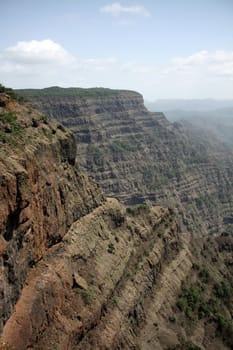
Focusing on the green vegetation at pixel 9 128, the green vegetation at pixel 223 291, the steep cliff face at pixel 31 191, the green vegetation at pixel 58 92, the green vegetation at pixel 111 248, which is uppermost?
the green vegetation at pixel 58 92

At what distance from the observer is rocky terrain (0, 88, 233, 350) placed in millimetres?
33000

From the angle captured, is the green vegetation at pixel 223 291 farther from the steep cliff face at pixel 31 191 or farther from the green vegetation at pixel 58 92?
the green vegetation at pixel 58 92

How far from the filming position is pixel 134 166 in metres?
170

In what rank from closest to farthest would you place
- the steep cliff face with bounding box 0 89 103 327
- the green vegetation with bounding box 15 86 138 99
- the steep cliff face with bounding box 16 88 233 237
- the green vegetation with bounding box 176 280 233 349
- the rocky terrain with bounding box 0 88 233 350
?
the steep cliff face with bounding box 0 89 103 327 → the rocky terrain with bounding box 0 88 233 350 → the green vegetation with bounding box 176 280 233 349 → the steep cliff face with bounding box 16 88 233 237 → the green vegetation with bounding box 15 86 138 99

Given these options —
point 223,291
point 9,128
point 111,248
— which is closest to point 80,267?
point 111,248

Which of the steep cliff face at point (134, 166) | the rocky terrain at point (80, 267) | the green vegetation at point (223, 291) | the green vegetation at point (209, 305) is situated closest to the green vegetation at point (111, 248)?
the rocky terrain at point (80, 267)

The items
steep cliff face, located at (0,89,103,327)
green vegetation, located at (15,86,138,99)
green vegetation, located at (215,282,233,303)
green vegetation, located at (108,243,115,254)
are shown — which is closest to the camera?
steep cliff face, located at (0,89,103,327)

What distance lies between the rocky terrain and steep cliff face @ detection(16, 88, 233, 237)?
89.6m

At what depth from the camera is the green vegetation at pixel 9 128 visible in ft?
121

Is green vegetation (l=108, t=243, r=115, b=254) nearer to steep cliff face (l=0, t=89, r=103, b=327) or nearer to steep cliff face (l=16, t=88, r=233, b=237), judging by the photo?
steep cliff face (l=0, t=89, r=103, b=327)

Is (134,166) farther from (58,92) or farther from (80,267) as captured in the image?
(80,267)

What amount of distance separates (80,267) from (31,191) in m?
11.4

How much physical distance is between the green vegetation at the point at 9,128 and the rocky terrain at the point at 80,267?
5.4 inches

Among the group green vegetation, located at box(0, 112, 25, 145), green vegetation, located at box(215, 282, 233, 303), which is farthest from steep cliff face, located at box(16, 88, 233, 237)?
green vegetation, located at box(0, 112, 25, 145)
